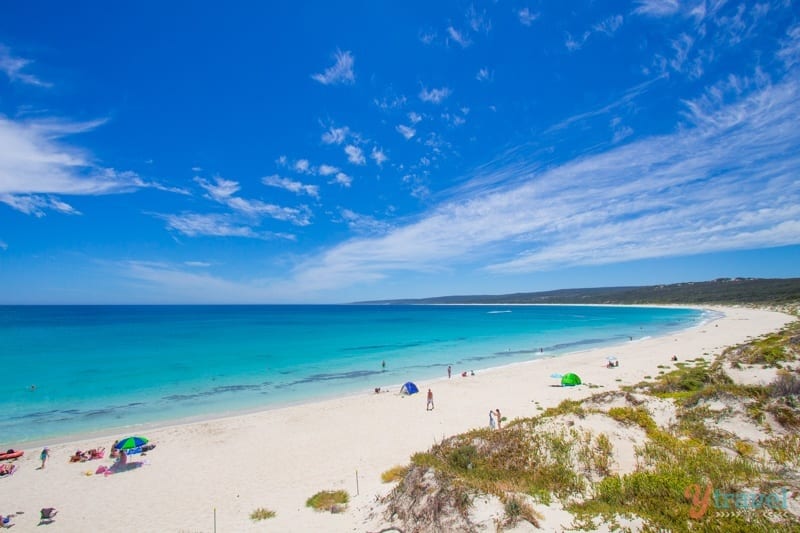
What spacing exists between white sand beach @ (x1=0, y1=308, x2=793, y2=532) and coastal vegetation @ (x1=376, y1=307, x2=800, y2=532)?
120 cm

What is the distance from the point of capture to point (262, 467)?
1534cm

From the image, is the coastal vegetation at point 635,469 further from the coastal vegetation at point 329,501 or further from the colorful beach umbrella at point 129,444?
the colorful beach umbrella at point 129,444

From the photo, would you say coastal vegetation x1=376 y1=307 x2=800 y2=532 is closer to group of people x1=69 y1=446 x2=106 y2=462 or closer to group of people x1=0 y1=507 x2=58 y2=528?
group of people x1=0 y1=507 x2=58 y2=528

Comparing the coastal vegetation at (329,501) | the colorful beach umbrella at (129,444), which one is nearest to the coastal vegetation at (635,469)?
the coastal vegetation at (329,501)

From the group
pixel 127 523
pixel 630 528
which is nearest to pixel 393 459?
pixel 127 523

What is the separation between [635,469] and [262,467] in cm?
1352

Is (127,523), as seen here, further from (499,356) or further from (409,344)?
(409,344)

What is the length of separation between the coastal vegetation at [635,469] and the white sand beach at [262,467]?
120 cm

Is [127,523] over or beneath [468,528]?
beneath

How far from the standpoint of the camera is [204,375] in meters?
35.5

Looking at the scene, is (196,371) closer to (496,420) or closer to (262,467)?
(262,467)

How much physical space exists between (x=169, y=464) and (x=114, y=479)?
1886 millimetres

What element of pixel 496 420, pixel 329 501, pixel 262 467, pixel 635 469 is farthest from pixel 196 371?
pixel 635 469

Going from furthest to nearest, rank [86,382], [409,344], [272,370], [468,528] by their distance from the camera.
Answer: [409,344] → [272,370] → [86,382] → [468,528]
